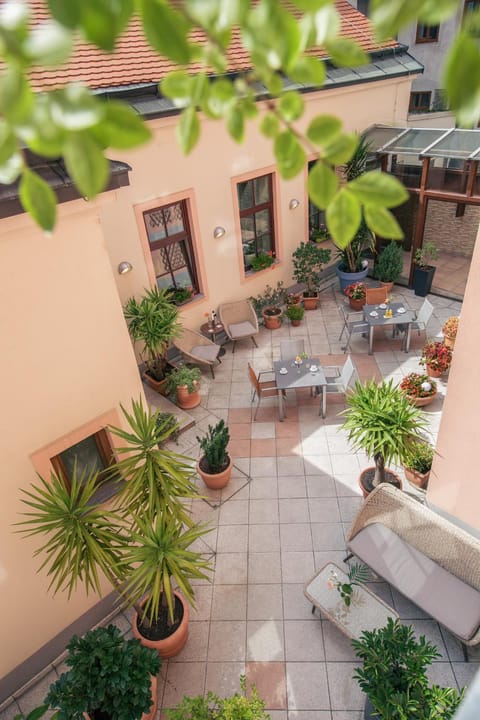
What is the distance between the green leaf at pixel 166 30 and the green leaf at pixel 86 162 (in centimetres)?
19

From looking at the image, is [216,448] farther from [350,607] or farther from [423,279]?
[423,279]

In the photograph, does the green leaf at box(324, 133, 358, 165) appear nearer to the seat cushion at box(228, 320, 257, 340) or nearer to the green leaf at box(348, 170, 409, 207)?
the green leaf at box(348, 170, 409, 207)

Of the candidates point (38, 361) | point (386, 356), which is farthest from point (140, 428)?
point (386, 356)

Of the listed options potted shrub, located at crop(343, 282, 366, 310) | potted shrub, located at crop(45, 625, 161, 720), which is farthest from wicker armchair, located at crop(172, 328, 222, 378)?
potted shrub, located at crop(45, 625, 161, 720)

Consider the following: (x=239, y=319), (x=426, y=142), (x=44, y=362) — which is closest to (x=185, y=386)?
(x=239, y=319)

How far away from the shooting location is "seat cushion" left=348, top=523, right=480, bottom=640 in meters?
4.40

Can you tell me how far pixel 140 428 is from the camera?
174 inches

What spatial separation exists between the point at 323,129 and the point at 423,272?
10.5 metres

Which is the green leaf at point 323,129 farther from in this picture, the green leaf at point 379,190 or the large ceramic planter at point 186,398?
the large ceramic planter at point 186,398

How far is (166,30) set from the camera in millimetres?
746

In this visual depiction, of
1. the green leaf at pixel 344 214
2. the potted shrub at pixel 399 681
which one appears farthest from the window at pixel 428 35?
the green leaf at pixel 344 214

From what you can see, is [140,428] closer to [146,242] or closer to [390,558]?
[390,558]

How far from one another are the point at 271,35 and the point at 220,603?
221 inches

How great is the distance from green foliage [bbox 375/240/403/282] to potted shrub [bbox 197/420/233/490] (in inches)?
251
